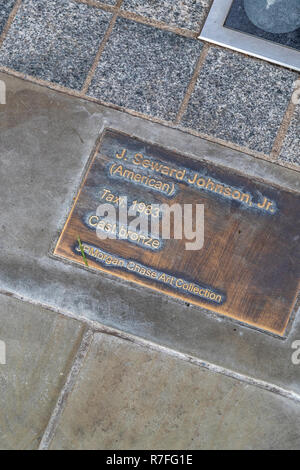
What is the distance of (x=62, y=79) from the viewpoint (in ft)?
9.46

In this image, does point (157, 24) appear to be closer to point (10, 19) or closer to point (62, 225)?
point (10, 19)

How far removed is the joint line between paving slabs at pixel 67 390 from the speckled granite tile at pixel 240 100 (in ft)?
5.66

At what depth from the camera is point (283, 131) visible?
2832 millimetres

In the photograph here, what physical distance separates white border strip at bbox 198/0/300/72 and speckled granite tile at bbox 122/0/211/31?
5.1 inches

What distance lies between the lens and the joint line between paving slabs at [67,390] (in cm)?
280

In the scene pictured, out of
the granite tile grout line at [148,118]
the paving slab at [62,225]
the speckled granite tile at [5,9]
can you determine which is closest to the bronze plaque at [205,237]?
the paving slab at [62,225]

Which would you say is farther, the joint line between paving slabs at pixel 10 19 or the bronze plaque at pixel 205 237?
the joint line between paving slabs at pixel 10 19

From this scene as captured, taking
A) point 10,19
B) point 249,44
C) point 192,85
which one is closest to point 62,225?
point 192,85

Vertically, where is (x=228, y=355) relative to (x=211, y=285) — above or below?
below

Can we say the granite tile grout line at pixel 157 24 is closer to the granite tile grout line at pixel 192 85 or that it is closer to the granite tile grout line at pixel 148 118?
the granite tile grout line at pixel 192 85

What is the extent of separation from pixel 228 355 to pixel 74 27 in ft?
8.68

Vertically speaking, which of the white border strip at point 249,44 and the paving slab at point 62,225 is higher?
the white border strip at point 249,44
